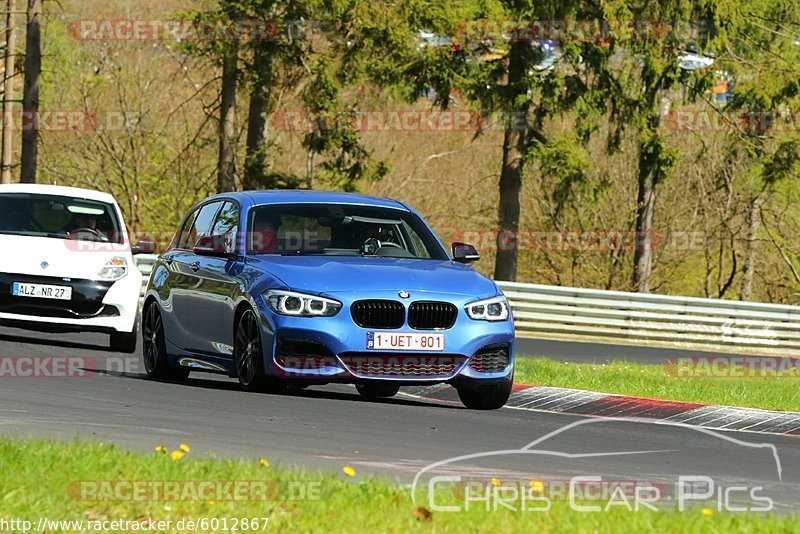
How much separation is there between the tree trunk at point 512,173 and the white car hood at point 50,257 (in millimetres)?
19843

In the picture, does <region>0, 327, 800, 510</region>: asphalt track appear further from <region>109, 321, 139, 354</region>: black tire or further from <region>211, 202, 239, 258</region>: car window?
<region>109, 321, 139, 354</region>: black tire

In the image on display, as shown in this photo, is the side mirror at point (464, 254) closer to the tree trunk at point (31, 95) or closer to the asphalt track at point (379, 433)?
the asphalt track at point (379, 433)

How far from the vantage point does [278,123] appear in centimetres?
3872

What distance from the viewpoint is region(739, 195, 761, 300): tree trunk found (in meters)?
47.6

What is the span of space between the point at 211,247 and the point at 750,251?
3775 cm

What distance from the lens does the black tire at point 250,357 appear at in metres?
11.7

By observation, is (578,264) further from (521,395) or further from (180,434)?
(180,434)

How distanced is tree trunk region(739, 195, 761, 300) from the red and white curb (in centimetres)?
3394

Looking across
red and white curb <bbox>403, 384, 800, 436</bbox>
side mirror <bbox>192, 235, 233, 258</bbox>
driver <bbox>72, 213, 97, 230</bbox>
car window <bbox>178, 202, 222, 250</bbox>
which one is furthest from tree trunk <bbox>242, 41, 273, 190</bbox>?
side mirror <bbox>192, 235, 233, 258</bbox>

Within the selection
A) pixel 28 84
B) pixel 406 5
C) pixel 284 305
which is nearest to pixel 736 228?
pixel 406 5

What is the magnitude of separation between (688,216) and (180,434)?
38039 millimetres

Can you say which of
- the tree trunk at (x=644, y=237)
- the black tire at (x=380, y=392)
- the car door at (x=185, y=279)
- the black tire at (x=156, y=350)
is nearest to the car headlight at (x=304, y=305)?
the car door at (x=185, y=279)

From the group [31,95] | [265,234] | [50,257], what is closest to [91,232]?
[50,257]

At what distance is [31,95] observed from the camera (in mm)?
39531
